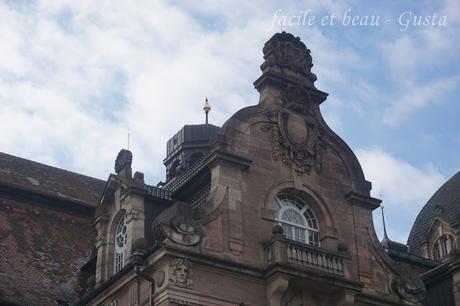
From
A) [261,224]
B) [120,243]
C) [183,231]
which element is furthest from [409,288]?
[120,243]

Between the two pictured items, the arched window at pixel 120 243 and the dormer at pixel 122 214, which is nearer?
the dormer at pixel 122 214

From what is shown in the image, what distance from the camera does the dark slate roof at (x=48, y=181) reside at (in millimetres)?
35309

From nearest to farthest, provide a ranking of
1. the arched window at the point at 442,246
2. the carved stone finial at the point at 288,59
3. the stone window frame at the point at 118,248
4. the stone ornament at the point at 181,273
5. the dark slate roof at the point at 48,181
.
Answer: the stone ornament at the point at 181,273
the stone window frame at the point at 118,248
the carved stone finial at the point at 288,59
the dark slate roof at the point at 48,181
the arched window at the point at 442,246

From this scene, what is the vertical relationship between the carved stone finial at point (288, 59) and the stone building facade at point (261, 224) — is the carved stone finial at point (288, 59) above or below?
above

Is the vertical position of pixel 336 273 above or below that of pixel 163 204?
below

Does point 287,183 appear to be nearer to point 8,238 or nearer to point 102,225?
point 102,225

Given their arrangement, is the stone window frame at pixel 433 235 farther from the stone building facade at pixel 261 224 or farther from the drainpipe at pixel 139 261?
the drainpipe at pixel 139 261

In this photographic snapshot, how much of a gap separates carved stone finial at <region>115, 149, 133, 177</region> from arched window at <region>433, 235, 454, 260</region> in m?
20.1

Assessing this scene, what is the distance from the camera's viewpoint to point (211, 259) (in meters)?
27.1

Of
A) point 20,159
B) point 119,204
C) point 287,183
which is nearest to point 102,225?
point 119,204

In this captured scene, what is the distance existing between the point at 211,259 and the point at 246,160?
152 inches

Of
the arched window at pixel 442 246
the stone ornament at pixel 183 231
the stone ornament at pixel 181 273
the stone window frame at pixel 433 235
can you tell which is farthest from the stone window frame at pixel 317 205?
the stone window frame at pixel 433 235

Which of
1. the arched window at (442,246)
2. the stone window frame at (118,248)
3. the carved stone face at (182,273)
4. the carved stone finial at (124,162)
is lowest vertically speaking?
the carved stone face at (182,273)

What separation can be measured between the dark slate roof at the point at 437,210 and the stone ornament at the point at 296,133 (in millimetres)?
15422
